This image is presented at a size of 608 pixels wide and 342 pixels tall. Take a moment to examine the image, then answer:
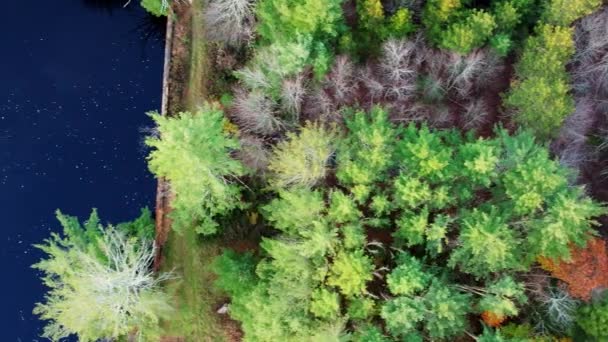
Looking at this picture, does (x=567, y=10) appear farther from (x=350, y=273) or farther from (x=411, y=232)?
(x=350, y=273)

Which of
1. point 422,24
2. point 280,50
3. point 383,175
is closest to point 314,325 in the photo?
point 383,175

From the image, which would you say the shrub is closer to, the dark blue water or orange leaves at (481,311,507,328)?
the dark blue water

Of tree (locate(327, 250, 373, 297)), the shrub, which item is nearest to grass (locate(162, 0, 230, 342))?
the shrub

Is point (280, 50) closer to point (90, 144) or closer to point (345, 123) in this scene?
point (345, 123)

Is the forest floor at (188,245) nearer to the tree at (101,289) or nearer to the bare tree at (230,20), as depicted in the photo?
the bare tree at (230,20)

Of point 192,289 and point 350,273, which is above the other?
point 350,273

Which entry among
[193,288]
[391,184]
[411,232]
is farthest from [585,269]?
[193,288]

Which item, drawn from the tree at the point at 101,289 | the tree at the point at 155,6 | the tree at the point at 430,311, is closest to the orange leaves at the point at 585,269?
the tree at the point at 430,311
